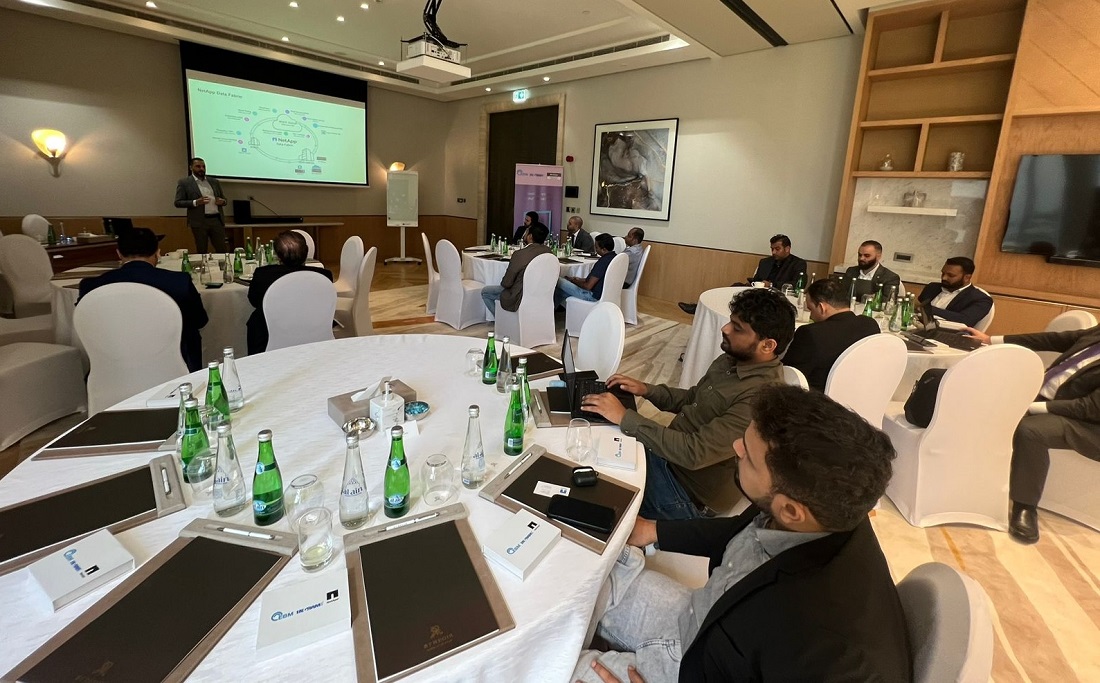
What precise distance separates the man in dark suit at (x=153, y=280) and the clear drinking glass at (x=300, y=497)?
2098mm

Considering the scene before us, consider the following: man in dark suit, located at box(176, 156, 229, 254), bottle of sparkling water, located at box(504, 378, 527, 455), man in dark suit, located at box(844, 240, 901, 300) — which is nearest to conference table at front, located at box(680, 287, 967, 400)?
man in dark suit, located at box(844, 240, 901, 300)

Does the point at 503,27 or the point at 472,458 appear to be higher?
the point at 503,27

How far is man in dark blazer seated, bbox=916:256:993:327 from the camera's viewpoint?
379cm

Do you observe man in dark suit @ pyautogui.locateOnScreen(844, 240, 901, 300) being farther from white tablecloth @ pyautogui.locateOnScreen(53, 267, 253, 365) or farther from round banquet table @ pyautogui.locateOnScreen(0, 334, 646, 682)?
white tablecloth @ pyautogui.locateOnScreen(53, 267, 253, 365)

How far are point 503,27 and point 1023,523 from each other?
701 centimetres

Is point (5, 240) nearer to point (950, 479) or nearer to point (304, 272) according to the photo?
point (304, 272)

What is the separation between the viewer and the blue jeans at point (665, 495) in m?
1.86

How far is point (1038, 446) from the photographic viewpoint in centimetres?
257

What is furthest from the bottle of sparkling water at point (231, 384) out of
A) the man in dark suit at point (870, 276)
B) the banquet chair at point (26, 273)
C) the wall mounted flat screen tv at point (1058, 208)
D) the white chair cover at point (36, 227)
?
the wall mounted flat screen tv at point (1058, 208)

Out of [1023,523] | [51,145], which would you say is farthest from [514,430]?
[51,145]

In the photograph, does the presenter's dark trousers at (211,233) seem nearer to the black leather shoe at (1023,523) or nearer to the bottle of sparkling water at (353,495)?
the bottle of sparkling water at (353,495)

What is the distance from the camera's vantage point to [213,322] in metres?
3.59

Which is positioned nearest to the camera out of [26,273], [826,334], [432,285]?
[826,334]

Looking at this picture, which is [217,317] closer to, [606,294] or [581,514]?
[606,294]
